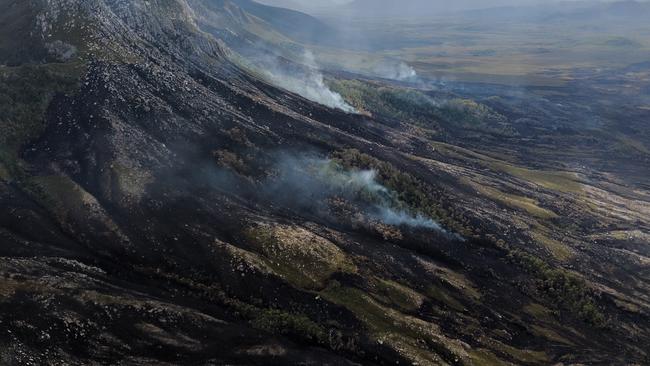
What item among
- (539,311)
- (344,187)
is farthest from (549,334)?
(344,187)

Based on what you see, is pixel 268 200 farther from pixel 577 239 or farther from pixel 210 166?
pixel 577 239

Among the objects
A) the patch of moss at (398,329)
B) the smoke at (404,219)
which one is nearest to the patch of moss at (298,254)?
the patch of moss at (398,329)

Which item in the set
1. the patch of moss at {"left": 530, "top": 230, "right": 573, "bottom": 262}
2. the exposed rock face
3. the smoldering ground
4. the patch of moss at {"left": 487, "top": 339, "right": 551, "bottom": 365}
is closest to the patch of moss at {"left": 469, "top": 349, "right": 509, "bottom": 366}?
the exposed rock face

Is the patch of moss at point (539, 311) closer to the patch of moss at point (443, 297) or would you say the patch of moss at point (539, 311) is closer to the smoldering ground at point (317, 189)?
the patch of moss at point (443, 297)

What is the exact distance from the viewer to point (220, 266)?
398 feet

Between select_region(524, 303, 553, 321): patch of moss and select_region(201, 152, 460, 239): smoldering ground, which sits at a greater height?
select_region(201, 152, 460, 239): smoldering ground

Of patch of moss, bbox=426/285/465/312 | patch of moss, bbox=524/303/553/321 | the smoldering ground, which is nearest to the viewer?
patch of moss, bbox=426/285/465/312

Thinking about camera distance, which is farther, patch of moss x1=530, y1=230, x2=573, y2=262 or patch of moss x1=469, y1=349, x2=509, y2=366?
patch of moss x1=530, y1=230, x2=573, y2=262

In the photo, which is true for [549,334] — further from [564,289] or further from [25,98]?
[25,98]

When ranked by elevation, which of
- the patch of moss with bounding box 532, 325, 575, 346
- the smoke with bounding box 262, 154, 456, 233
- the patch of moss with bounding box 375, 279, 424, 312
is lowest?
the patch of moss with bounding box 532, 325, 575, 346

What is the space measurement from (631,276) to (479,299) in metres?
68.1

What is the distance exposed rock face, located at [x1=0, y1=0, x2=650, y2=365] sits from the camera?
323 feet

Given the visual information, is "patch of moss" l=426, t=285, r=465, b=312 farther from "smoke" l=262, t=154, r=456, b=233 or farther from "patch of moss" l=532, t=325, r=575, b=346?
"smoke" l=262, t=154, r=456, b=233

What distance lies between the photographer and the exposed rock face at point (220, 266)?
98.4 meters
